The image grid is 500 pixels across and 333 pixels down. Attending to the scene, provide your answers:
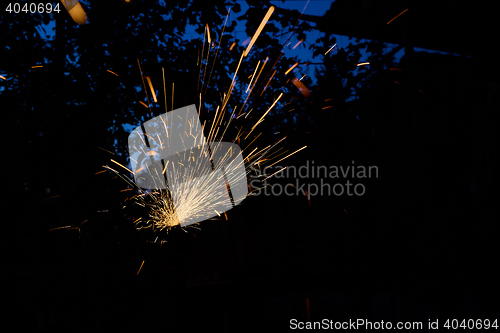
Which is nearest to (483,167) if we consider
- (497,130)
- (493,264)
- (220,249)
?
(497,130)

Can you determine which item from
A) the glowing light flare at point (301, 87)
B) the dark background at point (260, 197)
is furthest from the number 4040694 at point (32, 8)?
the glowing light flare at point (301, 87)

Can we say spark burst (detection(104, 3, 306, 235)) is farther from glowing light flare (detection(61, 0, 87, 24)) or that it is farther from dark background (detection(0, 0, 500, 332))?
glowing light flare (detection(61, 0, 87, 24))

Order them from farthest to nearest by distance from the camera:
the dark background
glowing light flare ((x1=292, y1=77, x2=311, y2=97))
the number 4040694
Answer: glowing light flare ((x1=292, y1=77, x2=311, y2=97))
the number 4040694
the dark background

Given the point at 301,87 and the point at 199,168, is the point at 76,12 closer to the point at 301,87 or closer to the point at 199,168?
the point at 199,168

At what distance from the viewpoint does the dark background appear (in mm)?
2117

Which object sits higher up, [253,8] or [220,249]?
[253,8]

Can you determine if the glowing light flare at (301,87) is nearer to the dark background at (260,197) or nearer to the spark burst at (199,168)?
the dark background at (260,197)

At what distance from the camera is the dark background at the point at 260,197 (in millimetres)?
2117

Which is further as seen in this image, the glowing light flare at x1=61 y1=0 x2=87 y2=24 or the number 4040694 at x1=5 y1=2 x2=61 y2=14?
the glowing light flare at x1=61 y1=0 x2=87 y2=24

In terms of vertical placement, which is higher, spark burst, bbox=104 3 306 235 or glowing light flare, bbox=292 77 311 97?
glowing light flare, bbox=292 77 311 97

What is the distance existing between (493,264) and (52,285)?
157 inches

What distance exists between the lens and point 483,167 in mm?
2766

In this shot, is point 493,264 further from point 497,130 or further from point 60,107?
point 60,107

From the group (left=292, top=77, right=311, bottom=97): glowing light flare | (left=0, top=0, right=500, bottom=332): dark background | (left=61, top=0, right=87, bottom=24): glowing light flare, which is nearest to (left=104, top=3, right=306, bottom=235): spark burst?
(left=0, top=0, right=500, bottom=332): dark background
